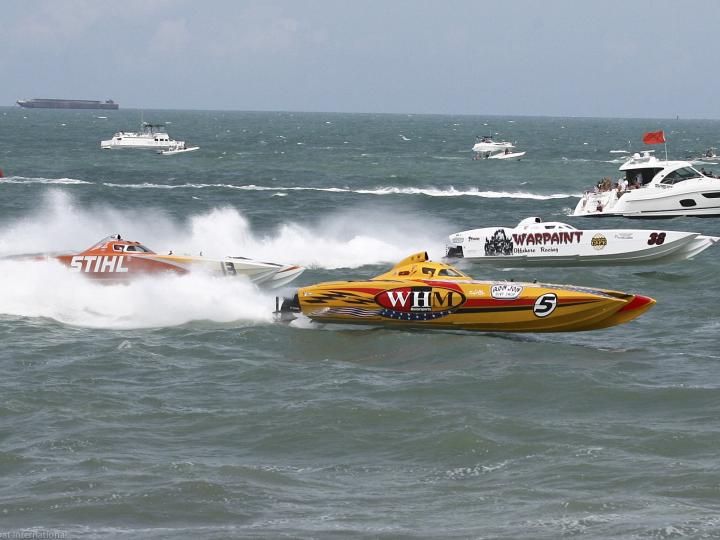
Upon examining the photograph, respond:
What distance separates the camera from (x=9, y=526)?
1091cm

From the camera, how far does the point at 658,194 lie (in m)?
37.3

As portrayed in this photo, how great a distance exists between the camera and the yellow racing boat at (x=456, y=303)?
19.1 meters

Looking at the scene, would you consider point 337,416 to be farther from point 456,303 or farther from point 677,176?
point 677,176

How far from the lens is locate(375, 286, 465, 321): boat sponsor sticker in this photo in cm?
1964

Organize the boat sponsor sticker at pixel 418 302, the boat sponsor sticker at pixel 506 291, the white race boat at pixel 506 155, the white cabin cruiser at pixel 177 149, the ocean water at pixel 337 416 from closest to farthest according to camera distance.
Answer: the ocean water at pixel 337 416, the boat sponsor sticker at pixel 506 291, the boat sponsor sticker at pixel 418 302, the white race boat at pixel 506 155, the white cabin cruiser at pixel 177 149

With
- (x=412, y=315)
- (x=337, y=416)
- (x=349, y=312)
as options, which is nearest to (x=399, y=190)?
(x=349, y=312)

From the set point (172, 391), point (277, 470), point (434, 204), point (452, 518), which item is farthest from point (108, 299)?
point (434, 204)

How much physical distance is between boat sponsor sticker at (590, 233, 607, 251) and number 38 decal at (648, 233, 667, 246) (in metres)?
1.19

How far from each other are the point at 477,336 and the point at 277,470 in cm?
788

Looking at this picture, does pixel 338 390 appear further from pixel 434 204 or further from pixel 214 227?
pixel 434 204

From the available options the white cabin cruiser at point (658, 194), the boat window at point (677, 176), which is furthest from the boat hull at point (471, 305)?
the boat window at point (677, 176)

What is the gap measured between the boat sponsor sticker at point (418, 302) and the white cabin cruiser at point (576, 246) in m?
9.37

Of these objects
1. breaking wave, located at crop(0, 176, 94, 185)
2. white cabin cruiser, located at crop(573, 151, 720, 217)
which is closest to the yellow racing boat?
white cabin cruiser, located at crop(573, 151, 720, 217)

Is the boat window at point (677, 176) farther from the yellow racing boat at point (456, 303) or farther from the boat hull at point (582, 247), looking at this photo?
the yellow racing boat at point (456, 303)
